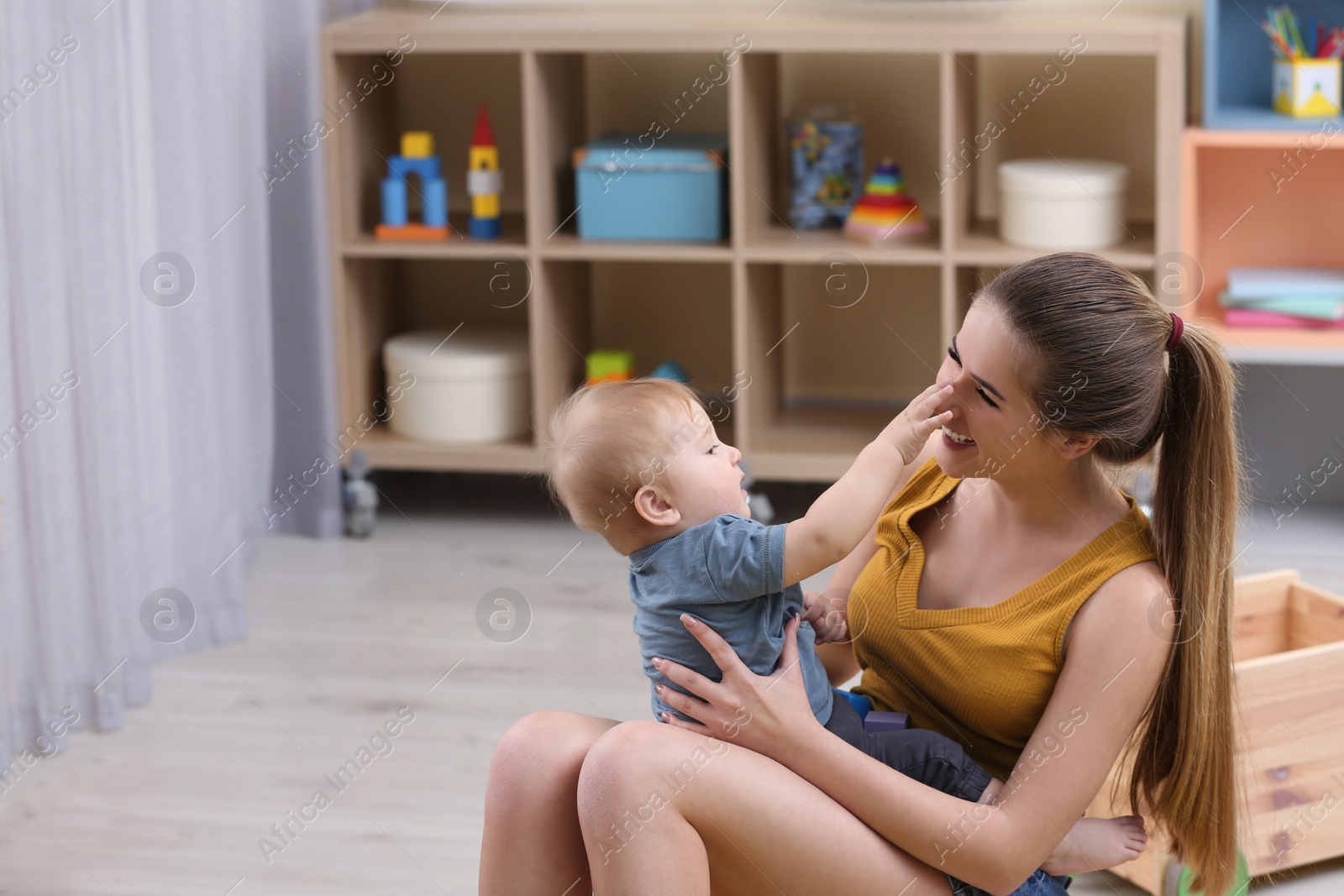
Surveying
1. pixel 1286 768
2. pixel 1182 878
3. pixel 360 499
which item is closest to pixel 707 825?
pixel 1182 878

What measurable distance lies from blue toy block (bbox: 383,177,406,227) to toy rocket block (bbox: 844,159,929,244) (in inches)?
32.6

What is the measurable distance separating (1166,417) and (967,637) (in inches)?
9.2

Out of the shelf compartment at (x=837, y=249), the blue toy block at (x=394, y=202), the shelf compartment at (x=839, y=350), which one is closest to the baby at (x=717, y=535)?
the shelf compartment at (x=837, y=249)

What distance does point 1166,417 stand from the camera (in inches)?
45.4

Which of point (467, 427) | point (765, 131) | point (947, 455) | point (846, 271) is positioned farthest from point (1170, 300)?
point (947, 455)

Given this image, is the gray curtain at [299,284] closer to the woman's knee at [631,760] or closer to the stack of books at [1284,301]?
the stack of books at [1284,301]

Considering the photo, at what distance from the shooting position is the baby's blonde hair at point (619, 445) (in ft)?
3.96

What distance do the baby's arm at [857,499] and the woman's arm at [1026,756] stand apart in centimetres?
11

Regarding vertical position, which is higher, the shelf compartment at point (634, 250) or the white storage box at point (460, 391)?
the shelf compartment at point (634, 250)

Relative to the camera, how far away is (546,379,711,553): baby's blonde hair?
1206 millimetres

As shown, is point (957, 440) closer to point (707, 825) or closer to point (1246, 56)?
point (707, 825)

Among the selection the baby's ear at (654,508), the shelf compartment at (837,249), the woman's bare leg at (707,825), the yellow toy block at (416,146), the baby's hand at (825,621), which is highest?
the yellow toy block at (416,146)

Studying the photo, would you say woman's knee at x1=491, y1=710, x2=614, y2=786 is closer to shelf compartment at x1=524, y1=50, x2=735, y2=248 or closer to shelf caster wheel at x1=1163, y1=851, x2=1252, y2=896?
shelf caster wheel at x1=1163, y1=851, x2=1252, y2=896

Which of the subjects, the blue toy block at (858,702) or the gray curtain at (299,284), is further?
the gray curtain at (299,284)
